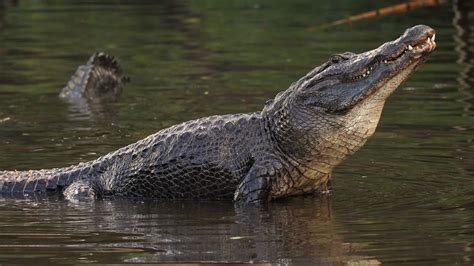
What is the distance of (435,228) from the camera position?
8.51m

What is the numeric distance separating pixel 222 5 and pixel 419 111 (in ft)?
37.2

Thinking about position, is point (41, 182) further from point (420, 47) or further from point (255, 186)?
point (420, 47)

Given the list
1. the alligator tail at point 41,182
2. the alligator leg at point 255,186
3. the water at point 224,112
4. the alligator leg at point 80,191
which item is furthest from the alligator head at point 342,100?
the alligator tail at point 41,182

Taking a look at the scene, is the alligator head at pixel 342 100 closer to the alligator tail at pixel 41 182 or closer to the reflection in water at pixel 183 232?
the reflection in water at pixel 183 232

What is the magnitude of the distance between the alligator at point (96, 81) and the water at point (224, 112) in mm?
283

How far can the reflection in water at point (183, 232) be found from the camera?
7.88 m

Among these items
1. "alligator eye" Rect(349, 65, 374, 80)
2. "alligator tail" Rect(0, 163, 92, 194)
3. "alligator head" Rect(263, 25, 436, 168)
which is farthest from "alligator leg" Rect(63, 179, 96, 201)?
"alligator eye" Rect(349, 65, 374, 80)

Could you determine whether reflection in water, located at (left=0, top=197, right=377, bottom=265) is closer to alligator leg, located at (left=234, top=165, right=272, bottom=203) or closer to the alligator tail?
alligator leg, located at (left=234, top=165, right=272, bottom=203)

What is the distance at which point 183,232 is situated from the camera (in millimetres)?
8734

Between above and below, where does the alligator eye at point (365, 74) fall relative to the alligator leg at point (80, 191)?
above

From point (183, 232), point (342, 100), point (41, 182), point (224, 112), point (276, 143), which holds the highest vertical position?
point (342, 100)

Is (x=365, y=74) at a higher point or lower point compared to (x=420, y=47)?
lower

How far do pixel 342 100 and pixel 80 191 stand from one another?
2174mm

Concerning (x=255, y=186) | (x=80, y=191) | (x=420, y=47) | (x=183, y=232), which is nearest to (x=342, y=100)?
(x=420, y=47)
